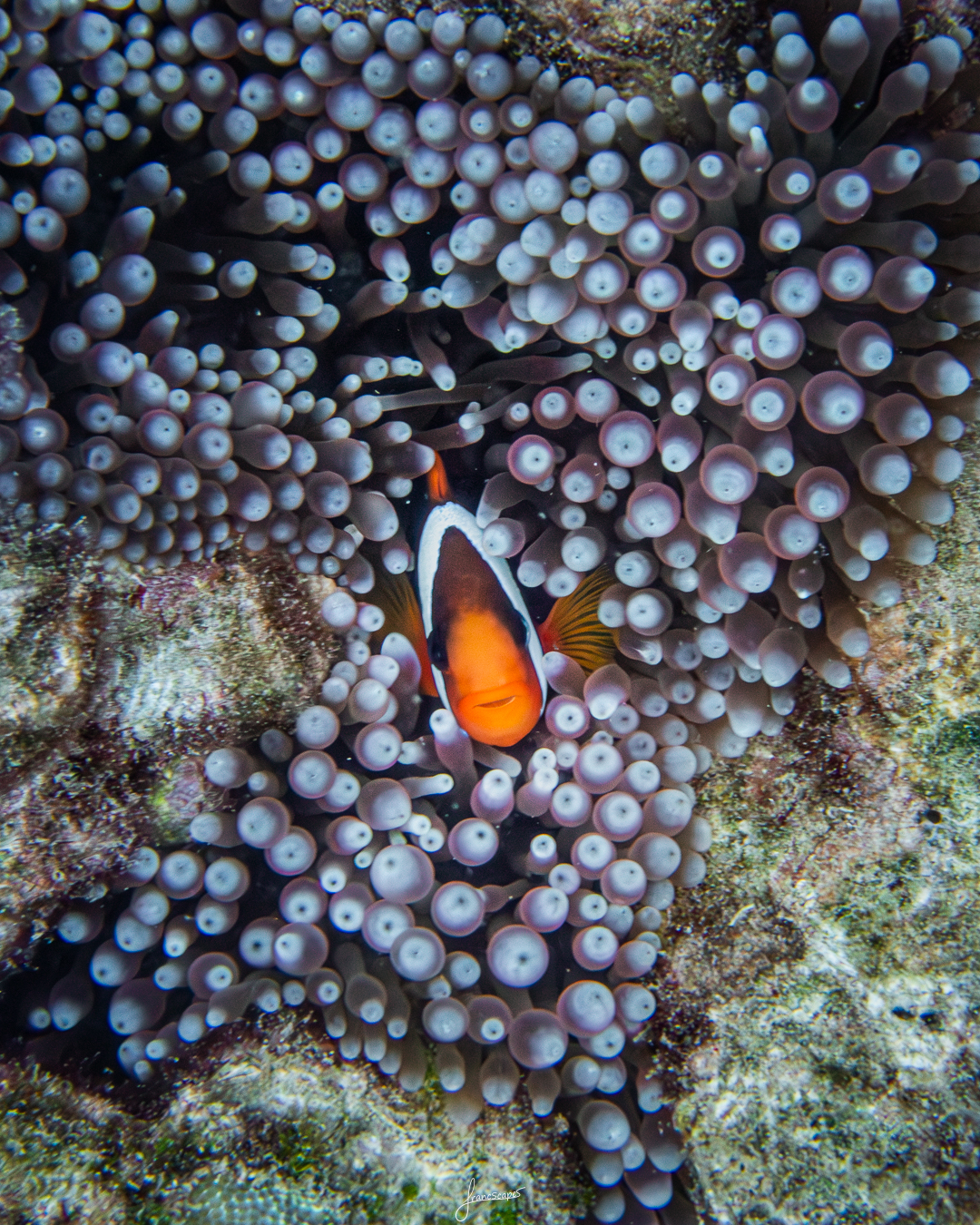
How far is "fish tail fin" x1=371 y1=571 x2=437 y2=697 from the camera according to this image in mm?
1687

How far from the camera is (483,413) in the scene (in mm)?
1530

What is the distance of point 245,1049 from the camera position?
1356 mm

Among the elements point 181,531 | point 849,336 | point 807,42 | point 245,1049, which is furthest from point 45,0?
point 245,1049

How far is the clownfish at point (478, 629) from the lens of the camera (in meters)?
1.59

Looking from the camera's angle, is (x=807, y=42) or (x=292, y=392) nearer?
(x=807, y=42)

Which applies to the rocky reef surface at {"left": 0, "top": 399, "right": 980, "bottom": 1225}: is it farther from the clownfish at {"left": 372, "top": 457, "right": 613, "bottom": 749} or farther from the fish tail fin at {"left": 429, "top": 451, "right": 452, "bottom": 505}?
the fish tail fin at {"left": 429, "top": 451, "right": 452, "bottom": 505}

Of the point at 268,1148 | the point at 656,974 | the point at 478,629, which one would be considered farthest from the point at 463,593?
the point at 268,1148

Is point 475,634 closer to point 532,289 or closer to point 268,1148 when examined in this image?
point 532,289

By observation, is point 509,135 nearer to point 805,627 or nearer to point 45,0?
point 45,0

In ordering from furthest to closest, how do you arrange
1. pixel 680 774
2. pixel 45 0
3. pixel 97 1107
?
pixel 680 774 → pixel 97 1107 → pixel 45 0

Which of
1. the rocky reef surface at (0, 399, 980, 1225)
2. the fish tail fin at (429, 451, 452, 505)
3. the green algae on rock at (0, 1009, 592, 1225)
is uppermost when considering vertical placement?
the fish tail fin at (429, 451, 452, 505)

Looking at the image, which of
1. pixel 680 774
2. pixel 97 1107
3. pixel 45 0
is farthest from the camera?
pixel 680 774

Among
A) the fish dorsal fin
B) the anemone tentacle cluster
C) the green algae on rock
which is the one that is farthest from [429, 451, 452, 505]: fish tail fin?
the green algae on rock

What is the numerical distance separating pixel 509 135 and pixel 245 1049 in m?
1.65
